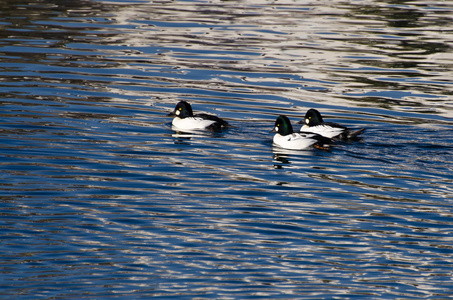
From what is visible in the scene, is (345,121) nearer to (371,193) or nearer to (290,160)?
(290,160)

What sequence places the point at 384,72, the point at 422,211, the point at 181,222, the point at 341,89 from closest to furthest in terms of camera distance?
1. the point at 181,222
2. the point at 422,211
3. the point at 341,89
4. the point at 384,72

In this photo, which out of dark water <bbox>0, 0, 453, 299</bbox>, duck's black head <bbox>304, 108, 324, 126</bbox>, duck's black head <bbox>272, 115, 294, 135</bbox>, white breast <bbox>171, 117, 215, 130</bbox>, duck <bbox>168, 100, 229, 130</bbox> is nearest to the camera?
dark water <bbox>0, 0, 453, 299</bbox>

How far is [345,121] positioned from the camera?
18.4 m

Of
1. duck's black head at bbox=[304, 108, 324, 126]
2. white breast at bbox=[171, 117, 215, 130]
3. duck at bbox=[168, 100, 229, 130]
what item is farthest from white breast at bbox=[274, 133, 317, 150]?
white breast at bbox=[171, 117, 215, 130]

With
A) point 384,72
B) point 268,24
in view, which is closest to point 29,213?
point 384,72

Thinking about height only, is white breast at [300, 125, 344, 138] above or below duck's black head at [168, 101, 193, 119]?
below

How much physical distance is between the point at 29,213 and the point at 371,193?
225 inches

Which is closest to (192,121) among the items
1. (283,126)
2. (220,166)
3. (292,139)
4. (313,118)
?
(283,126)

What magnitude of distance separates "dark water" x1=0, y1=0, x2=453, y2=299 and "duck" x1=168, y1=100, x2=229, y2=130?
1.20 feet

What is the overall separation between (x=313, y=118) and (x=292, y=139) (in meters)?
0.94

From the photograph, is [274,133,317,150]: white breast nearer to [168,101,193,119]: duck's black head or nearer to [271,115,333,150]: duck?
[271,115,333,150]: duck

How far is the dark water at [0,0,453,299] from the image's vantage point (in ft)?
30.9

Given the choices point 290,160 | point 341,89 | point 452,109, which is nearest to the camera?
point 290,160

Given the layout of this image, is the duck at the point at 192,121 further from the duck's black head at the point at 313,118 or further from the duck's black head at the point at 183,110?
the duck's black head at the point at 313,118
